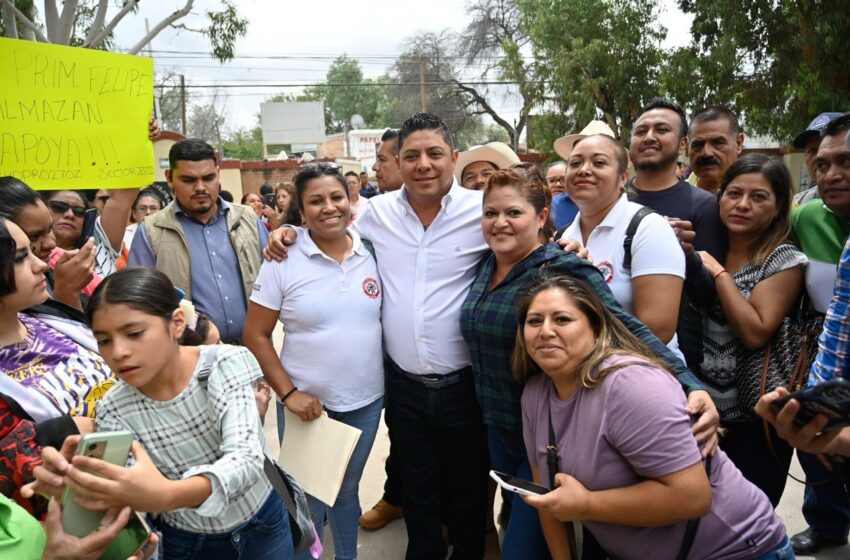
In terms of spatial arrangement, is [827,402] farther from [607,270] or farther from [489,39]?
[489,39]

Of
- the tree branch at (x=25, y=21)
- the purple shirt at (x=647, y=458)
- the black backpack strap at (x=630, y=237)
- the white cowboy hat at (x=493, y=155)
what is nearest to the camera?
the purple shirt at (x=647, y=458)

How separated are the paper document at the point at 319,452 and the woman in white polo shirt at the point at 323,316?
71 millimetres

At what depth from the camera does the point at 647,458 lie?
5.51ft

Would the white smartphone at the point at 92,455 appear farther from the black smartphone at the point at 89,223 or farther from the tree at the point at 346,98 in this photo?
the tree at the point at 346,98

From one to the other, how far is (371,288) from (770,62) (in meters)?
11.0

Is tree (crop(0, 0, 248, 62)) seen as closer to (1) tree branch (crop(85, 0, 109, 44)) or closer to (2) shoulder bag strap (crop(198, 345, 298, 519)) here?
(1) tree branch (crop(85, 0, 109, 44))

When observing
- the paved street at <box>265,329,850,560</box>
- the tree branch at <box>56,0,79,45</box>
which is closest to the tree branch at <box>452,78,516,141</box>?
the tree branch at <box>56,0,79,45</box>

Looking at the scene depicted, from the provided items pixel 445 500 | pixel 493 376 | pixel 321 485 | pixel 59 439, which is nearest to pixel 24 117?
pixel 59 439

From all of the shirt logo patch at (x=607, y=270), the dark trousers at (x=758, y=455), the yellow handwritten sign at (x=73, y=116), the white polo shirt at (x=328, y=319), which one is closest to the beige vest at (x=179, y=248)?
the yellow handwritten sign at (x=73, y=116)

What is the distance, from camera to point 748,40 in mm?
10328

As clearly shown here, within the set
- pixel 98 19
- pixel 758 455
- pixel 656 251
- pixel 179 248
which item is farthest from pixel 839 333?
pixel 98 19

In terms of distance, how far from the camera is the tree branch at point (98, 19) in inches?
429

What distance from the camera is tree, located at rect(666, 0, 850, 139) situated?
8.55 m

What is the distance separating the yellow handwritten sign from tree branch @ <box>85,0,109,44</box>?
392 inches
